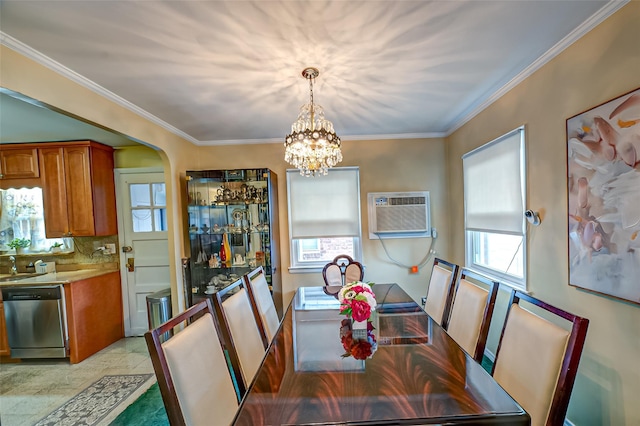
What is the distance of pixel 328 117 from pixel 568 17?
1806mm

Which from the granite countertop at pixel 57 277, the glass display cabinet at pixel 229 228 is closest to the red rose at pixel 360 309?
the glass display cabinet at pixel 229 228

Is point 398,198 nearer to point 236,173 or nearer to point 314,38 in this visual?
point 236,173

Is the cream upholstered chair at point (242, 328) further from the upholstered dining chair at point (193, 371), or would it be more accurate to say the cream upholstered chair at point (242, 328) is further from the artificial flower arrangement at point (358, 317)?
the artificial flower arrangement at point (358, 317)

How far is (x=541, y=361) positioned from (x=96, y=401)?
3097mm

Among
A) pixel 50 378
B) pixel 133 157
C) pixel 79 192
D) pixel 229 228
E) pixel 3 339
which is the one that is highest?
pixel 133 157

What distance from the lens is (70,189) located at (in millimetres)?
3037

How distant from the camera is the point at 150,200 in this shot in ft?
11.3

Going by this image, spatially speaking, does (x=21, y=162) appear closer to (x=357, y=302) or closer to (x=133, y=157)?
(x=133, y=157)

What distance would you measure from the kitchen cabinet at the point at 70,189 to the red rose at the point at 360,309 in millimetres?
3198

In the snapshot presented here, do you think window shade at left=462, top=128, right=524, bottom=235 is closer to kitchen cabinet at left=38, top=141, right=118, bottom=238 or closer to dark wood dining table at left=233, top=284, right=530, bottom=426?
dark wood dining table at left=233, top=284, right=530, bottom=426

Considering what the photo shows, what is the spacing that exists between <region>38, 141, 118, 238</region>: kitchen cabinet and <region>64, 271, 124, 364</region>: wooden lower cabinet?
613 millimetres

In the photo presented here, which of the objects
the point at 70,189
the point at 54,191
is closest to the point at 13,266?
the point at 54,191

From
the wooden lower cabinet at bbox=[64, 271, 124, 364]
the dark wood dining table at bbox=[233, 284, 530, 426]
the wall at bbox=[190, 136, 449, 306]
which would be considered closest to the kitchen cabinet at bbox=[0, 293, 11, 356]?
the wooden lower cabinet at bbox=[64, 271, 124, 364]

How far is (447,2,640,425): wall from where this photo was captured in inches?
53.2
